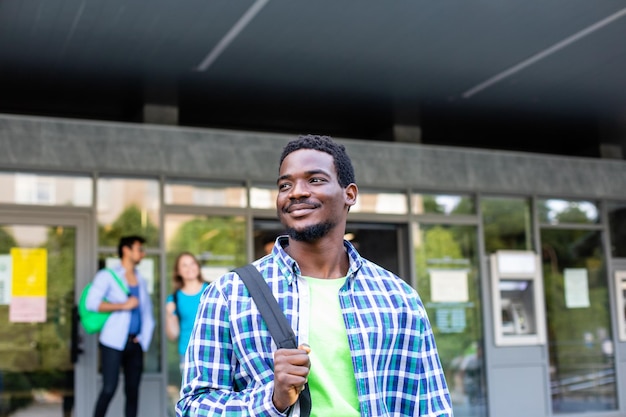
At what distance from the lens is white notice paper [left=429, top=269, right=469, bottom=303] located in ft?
35.4

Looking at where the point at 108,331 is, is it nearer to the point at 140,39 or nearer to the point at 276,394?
the point at 140,39

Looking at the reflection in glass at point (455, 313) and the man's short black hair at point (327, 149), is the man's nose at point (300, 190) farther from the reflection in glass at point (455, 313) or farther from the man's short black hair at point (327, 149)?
the reflection in glass at point (455, 313)

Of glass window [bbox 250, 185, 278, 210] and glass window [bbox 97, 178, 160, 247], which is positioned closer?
glass window [bbox 97, 178, 160, 247]

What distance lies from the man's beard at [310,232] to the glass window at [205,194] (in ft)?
24.9

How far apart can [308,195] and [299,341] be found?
37 centimetres

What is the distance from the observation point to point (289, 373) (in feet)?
5.81

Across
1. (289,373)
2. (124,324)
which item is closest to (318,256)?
(289,373)

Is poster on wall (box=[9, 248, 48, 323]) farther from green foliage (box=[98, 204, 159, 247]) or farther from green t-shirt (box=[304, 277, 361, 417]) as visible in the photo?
green t-shirt (box=[304, 277, 361, 417])

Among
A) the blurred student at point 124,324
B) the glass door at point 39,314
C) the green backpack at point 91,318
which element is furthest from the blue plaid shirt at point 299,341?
the glass door at point 39,314

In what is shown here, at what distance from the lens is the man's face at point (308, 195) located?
211 centimetres

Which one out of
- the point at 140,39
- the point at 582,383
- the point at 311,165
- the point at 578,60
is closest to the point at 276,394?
the point at 311,165

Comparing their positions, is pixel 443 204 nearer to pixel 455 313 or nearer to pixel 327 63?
pixel 455 313

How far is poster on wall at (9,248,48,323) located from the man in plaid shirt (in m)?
7.34

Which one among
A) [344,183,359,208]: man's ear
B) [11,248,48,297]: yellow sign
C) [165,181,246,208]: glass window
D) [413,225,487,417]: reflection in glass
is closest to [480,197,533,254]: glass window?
[413,225,487,417]: reflection in glass
